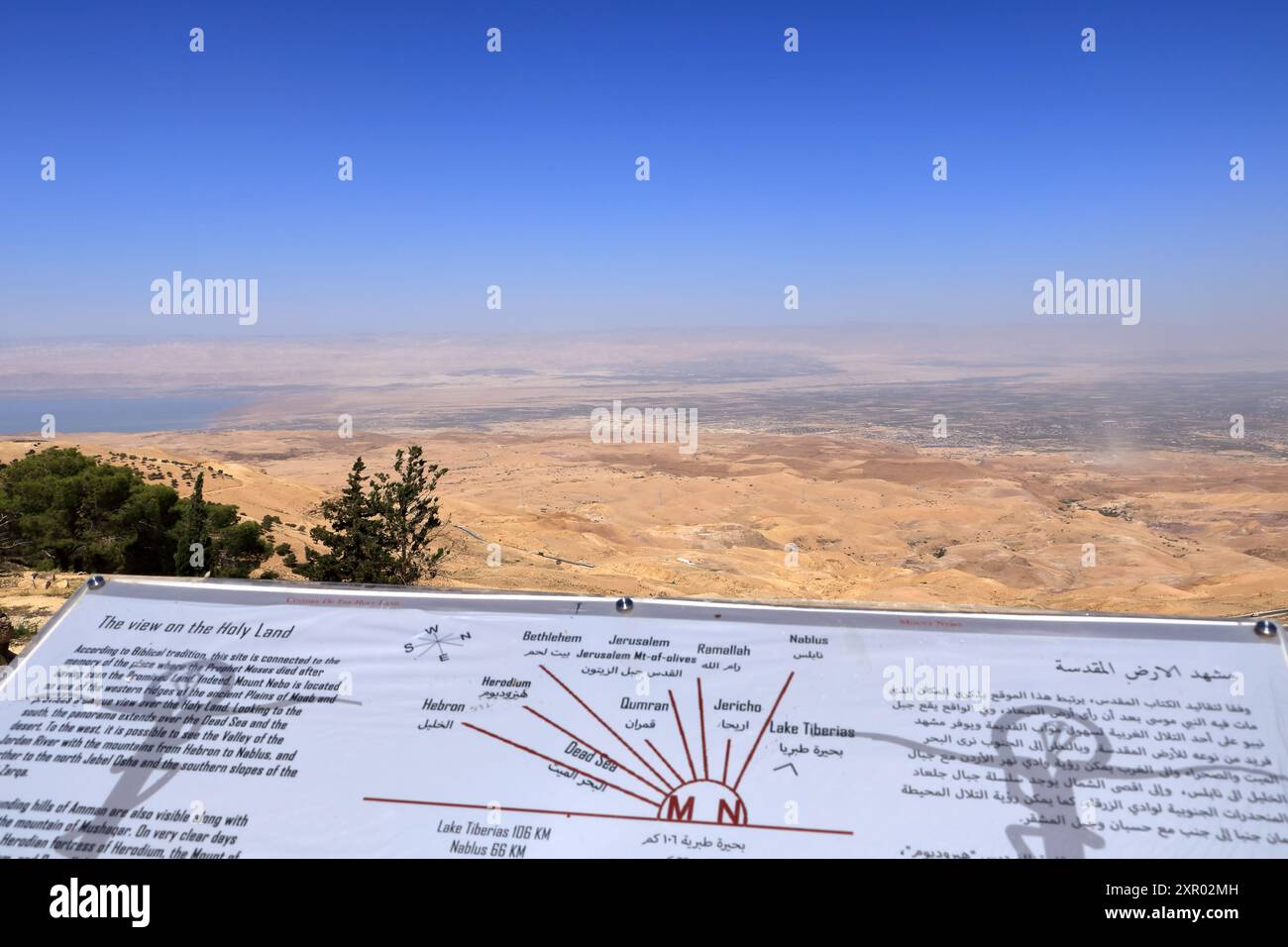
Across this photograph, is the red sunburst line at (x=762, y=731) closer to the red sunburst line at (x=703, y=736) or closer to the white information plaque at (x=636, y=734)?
the white information plaque at (x=636, y=734)

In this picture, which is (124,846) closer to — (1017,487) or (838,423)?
(1017,487)

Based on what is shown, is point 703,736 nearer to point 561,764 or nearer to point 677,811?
point 677,811

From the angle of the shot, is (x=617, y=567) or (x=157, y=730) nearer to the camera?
(x=157, y=730)

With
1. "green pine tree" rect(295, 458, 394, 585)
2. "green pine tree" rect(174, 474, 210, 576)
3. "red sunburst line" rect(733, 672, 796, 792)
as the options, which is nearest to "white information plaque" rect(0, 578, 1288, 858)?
"red sunburst line" rect(733, 672, 796, 792)

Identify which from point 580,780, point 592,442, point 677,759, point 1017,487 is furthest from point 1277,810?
point 592,442

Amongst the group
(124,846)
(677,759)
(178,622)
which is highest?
(178,622)

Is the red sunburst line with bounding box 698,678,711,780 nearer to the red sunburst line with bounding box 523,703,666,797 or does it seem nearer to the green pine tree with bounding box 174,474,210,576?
the red sunburst line with bounding box 523,703,666,797

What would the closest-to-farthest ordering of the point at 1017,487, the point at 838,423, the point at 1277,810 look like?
1. the point at 1277,810
2. the point at 1017,487
3. the point at 838,423
